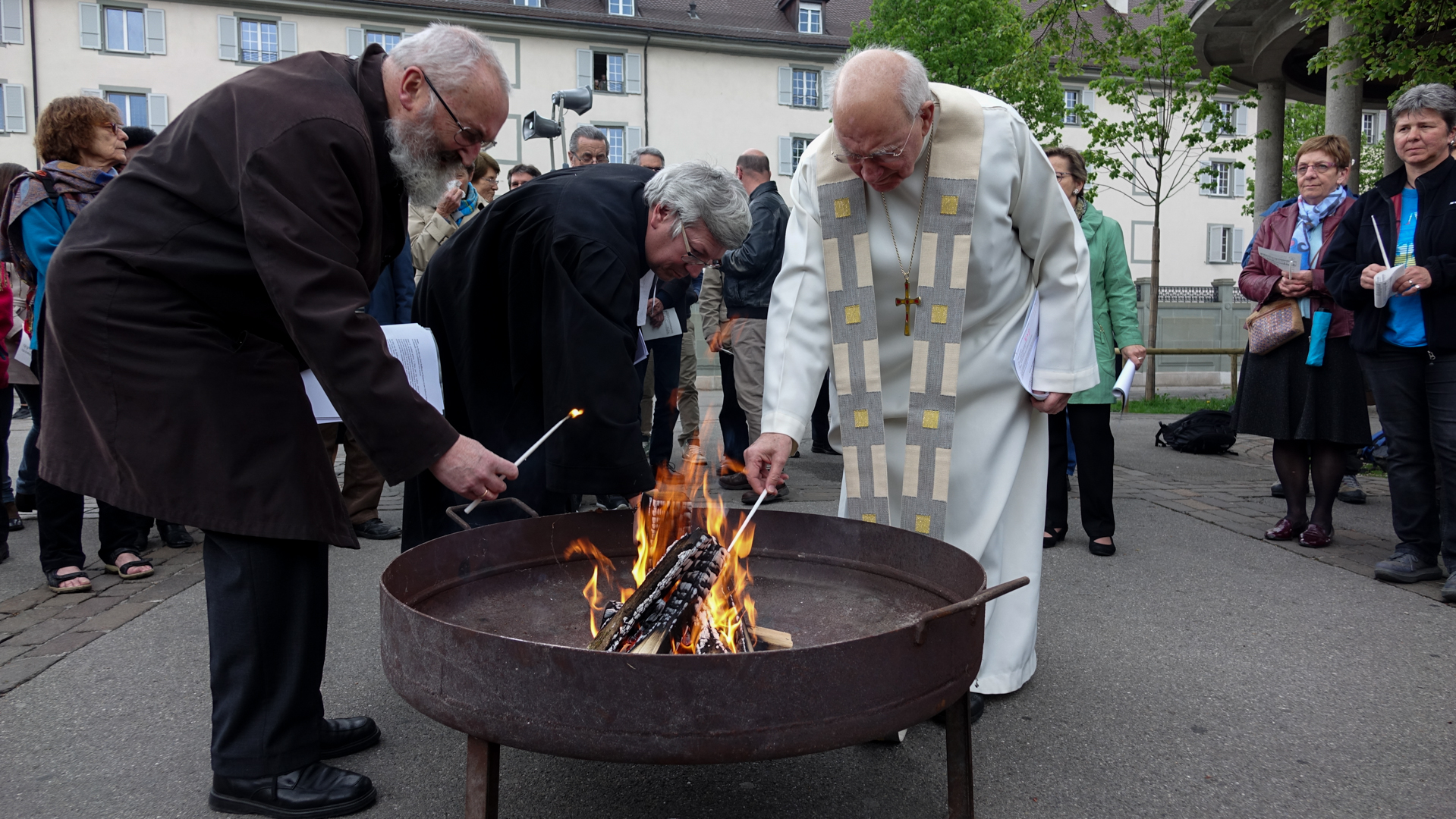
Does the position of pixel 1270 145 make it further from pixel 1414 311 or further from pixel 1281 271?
pixel 1414 311

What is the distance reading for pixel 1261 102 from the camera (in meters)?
13.0

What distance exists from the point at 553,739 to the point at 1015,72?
50.5 ft

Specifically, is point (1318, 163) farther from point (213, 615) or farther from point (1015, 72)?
point (1015, 72)

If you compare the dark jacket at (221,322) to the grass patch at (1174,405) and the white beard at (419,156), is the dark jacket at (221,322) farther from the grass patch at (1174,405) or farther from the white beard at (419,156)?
the grass patch at (1174,405)

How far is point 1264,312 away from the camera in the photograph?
5.59m

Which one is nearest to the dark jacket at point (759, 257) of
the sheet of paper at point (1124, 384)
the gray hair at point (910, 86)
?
the sheet of paper at point (1124, 384)

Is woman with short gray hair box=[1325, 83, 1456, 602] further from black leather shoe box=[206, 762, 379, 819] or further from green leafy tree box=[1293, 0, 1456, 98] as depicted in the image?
black leather shoe box=[206, 762, 379, 819]

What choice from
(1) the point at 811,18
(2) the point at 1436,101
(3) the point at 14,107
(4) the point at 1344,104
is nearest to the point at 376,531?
(2) the point at 1436,101

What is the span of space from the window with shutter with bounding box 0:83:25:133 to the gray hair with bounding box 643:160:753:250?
3293 centimetres

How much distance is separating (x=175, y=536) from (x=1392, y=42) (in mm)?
9735

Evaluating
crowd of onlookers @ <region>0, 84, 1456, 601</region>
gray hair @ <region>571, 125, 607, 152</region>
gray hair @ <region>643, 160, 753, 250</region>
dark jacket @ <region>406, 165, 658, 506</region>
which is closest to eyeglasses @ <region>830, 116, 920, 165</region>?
gray hair @ <region>643, 160, 753, 250</region>

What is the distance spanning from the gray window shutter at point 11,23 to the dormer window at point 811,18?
2350cm

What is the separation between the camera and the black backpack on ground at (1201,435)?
908 centimetres

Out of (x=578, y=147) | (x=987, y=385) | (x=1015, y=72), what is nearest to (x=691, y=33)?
(x=1015, y=72)
